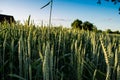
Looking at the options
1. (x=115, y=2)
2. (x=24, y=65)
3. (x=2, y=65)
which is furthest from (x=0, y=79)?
(x=115, y=2)

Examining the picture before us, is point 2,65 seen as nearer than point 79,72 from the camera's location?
No

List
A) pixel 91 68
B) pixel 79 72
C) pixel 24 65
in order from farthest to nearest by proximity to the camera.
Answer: pixel 91 68, pixel 24 65, pixel 79 72

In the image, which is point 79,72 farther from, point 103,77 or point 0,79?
point 0,79

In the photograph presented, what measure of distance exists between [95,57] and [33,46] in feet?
2.40

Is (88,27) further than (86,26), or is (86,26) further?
(88,27)

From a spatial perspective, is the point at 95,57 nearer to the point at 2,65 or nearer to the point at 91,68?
the point at 91,68

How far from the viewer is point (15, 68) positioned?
1.99 m

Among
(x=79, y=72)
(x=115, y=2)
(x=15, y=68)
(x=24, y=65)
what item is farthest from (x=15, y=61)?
(x=115, y=2)

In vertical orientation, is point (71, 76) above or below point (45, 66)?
below

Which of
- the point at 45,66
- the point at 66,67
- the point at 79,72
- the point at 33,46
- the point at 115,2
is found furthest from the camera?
the point at 115,2

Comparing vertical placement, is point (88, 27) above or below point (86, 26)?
below

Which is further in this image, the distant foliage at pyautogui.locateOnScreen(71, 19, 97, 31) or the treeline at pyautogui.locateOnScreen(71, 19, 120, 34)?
the distant foliage at pyautogui.locateOnScreen(71, 19, 97, 31)

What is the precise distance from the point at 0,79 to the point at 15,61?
Result: 0.40 m

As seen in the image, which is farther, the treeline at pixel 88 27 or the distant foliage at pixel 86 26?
the distant foliage at pixel 86 26
